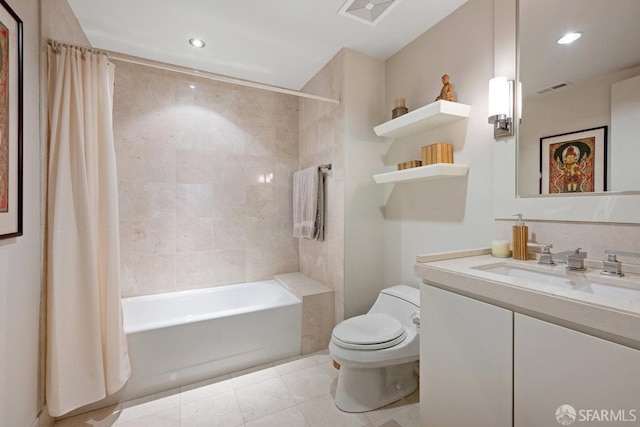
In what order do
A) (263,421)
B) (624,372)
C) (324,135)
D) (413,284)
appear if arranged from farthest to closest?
1. (324,135)
2. (413,284)
3. (263,421)
4. (624,372)

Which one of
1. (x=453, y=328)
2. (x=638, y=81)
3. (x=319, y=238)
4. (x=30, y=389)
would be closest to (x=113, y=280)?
(x=30, y=389)

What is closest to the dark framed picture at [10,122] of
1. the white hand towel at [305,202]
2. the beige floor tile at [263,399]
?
the beige floor tile at [263,399]

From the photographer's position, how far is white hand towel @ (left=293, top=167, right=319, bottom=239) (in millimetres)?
2521

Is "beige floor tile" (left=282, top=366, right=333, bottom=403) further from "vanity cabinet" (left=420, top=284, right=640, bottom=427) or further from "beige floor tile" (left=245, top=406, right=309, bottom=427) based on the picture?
"vanity cabinet" (left=420, top=284, right=640, bottom=427)

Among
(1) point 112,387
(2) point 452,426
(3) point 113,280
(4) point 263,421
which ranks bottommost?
(4) point 263,421

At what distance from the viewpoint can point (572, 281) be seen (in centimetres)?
107

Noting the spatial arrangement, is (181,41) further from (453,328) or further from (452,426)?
(452,426)

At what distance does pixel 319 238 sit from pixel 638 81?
210cm

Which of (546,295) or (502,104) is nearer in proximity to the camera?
(546,295)

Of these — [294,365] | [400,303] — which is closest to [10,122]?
[294,365]

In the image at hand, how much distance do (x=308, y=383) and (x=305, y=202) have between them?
59.8 inches

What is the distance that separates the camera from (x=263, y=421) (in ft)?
5.01

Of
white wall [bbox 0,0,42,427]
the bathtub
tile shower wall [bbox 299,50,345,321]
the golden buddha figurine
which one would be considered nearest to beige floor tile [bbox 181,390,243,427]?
the bathtub

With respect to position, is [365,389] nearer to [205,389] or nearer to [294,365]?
[294,365]
